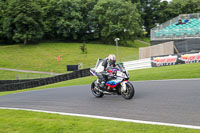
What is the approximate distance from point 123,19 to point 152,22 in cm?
2925

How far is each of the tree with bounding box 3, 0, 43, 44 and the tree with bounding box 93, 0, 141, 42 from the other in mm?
19825

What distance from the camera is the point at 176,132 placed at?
4418 millimetres

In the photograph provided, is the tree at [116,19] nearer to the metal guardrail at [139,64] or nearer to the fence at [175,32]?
the fence at [175,32]

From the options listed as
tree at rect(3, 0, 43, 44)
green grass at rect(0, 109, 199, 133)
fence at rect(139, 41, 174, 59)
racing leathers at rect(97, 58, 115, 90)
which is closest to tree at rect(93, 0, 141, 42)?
tree at rect(3, 0, 43, 44)

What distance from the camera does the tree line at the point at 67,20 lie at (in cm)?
6100

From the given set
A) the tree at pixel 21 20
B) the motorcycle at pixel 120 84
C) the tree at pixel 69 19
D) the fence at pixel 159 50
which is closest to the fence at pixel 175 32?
the fence at pixel 159 50

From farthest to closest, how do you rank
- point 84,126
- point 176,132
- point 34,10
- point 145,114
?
point 34,10
point 145,114
point 84,126
point 176,132

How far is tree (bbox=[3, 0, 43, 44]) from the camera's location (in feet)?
196

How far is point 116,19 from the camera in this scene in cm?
7175

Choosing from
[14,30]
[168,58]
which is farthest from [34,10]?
[168,58]

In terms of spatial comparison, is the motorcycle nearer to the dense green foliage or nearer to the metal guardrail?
the metal guardrail

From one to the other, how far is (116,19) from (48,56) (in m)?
27.7

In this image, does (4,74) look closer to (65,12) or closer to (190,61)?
(190,61)

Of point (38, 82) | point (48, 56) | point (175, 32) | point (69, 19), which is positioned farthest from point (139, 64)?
point (69, 19)
